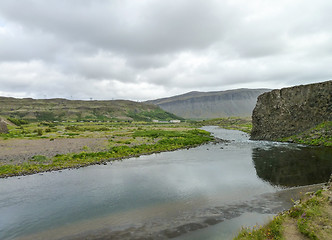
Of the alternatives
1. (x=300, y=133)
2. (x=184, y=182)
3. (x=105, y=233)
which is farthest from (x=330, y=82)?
(x=105, y=233)

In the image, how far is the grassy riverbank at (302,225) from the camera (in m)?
10.8

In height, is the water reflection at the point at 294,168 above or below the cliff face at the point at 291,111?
below

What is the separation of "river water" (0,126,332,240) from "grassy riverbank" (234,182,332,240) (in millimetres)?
2079

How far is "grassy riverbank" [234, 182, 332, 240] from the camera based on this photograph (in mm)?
10781

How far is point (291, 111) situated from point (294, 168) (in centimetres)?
3563

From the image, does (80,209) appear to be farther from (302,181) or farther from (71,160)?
(302,181)

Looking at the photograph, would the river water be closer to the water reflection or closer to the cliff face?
the water reflection

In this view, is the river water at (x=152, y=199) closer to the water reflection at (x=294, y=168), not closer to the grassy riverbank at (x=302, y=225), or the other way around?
the water reflection at (x=294, y=168)

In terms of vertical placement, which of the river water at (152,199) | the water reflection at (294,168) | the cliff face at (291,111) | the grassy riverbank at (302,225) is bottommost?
the water reflection at (294,168)

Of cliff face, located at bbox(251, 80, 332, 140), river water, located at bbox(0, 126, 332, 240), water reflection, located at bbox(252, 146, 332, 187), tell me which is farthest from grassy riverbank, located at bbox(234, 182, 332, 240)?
cliff face, located at bbox(251, 80, 332, 140)

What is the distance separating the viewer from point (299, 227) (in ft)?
37.2

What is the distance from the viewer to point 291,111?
5822 cm

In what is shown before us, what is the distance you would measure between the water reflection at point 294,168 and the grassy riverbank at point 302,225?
998 cm

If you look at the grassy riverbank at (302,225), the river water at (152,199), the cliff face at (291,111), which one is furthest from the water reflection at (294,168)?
the cliff face at (291,111)
